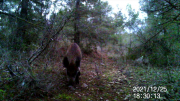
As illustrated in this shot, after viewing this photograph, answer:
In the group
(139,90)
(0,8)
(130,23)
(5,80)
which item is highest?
(0,8)

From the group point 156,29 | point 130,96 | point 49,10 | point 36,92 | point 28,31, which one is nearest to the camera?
point 36,92

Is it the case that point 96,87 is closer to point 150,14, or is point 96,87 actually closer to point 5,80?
point 5,80

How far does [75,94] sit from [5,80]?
2.64 meters

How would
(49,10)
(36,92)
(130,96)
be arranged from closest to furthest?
(36,92) < (130,96) < (49,10)

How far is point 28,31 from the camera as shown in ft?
25.7

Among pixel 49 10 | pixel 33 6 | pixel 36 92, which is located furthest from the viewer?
pixel 33 6

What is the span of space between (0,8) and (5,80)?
434cm

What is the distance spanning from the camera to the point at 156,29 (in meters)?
5.97

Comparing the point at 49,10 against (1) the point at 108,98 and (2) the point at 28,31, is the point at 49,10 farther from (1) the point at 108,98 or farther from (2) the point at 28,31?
(1) the point at 108,98

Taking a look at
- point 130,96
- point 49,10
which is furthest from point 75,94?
point 49,10

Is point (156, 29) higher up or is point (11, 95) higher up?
point (156, 29)

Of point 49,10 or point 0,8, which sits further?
point 0,8

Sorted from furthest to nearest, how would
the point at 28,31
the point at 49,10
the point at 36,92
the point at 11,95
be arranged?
1. the point at 28,31
2. the point at 49,10
3. the point at 36,92
4. the point at 11,95

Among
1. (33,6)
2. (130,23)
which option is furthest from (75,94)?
(33,6)
